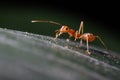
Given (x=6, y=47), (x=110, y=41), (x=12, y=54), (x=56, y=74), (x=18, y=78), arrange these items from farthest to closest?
(x=110, y=41) < (x=6, y=47) < (x=12, y=54) < (x=56, y=74) < (x=18, y=78)

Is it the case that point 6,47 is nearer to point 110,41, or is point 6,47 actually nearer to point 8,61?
point 8,61

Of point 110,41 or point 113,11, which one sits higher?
point 113,11

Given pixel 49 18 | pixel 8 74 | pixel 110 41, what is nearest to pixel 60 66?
pixel 8 74

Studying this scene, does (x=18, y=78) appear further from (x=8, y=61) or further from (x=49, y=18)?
(x=49, y=18)

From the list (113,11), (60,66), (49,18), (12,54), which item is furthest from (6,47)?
(113,11)

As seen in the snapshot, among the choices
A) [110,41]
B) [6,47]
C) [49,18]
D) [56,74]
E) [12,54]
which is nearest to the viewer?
[56,74]

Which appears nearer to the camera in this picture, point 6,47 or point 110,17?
point 6,47
